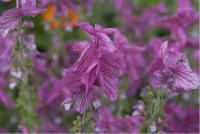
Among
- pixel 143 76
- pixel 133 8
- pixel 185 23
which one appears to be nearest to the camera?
pixel 185 23

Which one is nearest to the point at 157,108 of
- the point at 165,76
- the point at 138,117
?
the point at 165,76

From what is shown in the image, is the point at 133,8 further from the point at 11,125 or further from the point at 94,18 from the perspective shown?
the point at 11,125

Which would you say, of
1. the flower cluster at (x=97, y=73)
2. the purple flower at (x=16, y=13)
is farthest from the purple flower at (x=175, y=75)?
the purple flower at (x=16, y=13)

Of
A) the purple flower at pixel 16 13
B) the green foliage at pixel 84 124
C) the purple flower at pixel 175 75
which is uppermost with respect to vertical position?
the purple flower at pixel 16 13

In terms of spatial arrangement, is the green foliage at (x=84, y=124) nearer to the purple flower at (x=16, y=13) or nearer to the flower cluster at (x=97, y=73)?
the flower cluster at (x=97, y=73)

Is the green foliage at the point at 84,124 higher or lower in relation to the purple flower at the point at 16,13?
lower

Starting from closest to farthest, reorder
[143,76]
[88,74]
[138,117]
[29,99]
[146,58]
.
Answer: [88,74], [138,117], [29,99], [143,76], [146,58]

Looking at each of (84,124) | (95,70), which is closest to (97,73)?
(95,70)
